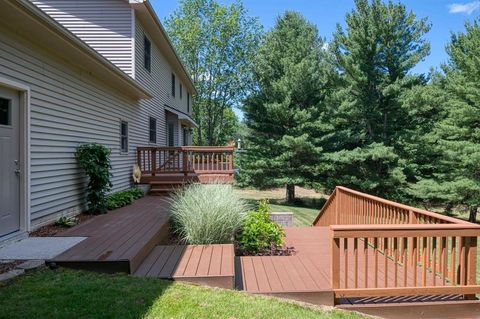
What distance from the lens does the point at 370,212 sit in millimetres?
6379

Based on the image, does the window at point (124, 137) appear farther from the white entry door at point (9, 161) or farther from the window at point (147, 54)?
the white entry door at point (9, 161)

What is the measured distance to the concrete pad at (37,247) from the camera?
412cm

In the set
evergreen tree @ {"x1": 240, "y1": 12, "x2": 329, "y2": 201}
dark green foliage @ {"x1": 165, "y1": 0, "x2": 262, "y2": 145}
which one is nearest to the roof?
evergreen tree @ {"x1": 240, "y1": 12, "x2": 329, "y2": 201}

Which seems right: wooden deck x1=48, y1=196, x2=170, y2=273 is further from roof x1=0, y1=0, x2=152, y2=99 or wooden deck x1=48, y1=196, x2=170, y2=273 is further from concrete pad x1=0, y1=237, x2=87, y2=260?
roof x1=0, y1=0, x2=152, y2=99

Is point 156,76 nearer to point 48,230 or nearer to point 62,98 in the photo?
point 62,98

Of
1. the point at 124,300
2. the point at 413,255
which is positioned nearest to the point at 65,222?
the point at 124,300

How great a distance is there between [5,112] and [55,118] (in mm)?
1318

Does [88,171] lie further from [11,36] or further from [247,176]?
[247,176]

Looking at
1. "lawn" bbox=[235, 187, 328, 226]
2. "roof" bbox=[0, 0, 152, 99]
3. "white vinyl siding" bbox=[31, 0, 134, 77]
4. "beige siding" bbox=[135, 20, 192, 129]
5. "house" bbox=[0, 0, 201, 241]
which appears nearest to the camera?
"roof" bbox=[0, 0, 152, 99]

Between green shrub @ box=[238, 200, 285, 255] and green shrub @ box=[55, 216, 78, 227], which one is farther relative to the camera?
green shrub @ box=[55, 216, 78, 227]

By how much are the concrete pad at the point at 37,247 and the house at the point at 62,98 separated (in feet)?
1.00

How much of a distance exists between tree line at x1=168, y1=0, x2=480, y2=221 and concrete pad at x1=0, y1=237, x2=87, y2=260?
1212 centimetres

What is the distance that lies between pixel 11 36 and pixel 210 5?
2728cm

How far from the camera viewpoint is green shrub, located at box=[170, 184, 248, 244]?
5.19 meters
